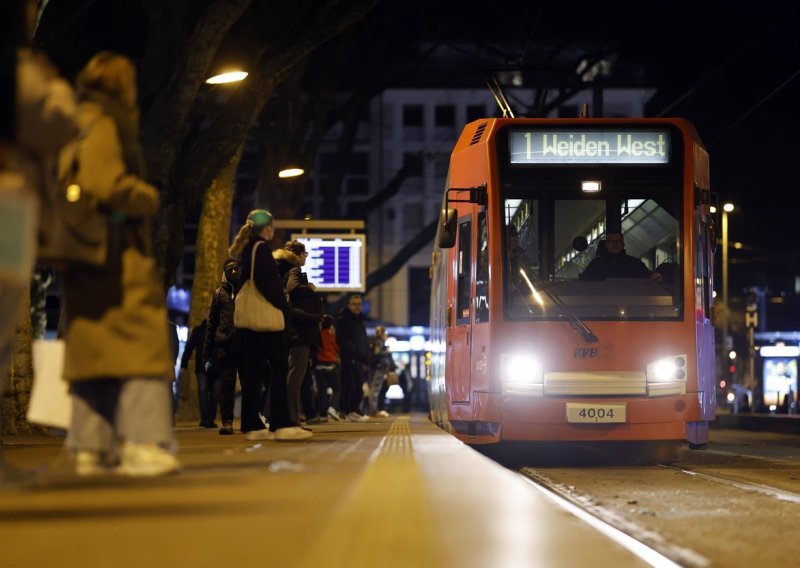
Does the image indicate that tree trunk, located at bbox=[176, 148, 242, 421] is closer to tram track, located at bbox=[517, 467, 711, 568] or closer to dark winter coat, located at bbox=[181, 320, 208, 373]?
dark winter coat, located at bbox=[181, 320, 208, 373]

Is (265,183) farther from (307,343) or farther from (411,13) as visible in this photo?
(307,343)

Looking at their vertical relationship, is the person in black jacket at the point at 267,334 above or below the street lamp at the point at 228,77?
below

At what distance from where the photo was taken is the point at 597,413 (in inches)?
569

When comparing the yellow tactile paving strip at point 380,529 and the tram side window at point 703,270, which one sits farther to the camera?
the tram side window at point 703,270

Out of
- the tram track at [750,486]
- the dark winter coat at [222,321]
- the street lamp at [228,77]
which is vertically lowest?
the tram track at [750,486]

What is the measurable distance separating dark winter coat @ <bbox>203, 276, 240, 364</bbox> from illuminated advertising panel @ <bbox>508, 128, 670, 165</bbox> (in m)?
3.13

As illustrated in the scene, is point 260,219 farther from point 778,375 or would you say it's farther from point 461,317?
point 778,375

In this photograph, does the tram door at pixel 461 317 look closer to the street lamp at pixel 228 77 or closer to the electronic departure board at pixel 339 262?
the street lamp at pixel 228 77

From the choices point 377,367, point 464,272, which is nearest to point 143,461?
point 464,272

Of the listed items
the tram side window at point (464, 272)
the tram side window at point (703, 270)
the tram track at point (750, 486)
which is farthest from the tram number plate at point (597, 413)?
the tram side window at point (464, 272)

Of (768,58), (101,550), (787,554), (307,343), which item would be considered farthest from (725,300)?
(101,550)

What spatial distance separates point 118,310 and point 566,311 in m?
9.29

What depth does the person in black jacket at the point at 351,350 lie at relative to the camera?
24.9 metres

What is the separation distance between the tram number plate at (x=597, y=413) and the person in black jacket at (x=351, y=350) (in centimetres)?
1028
